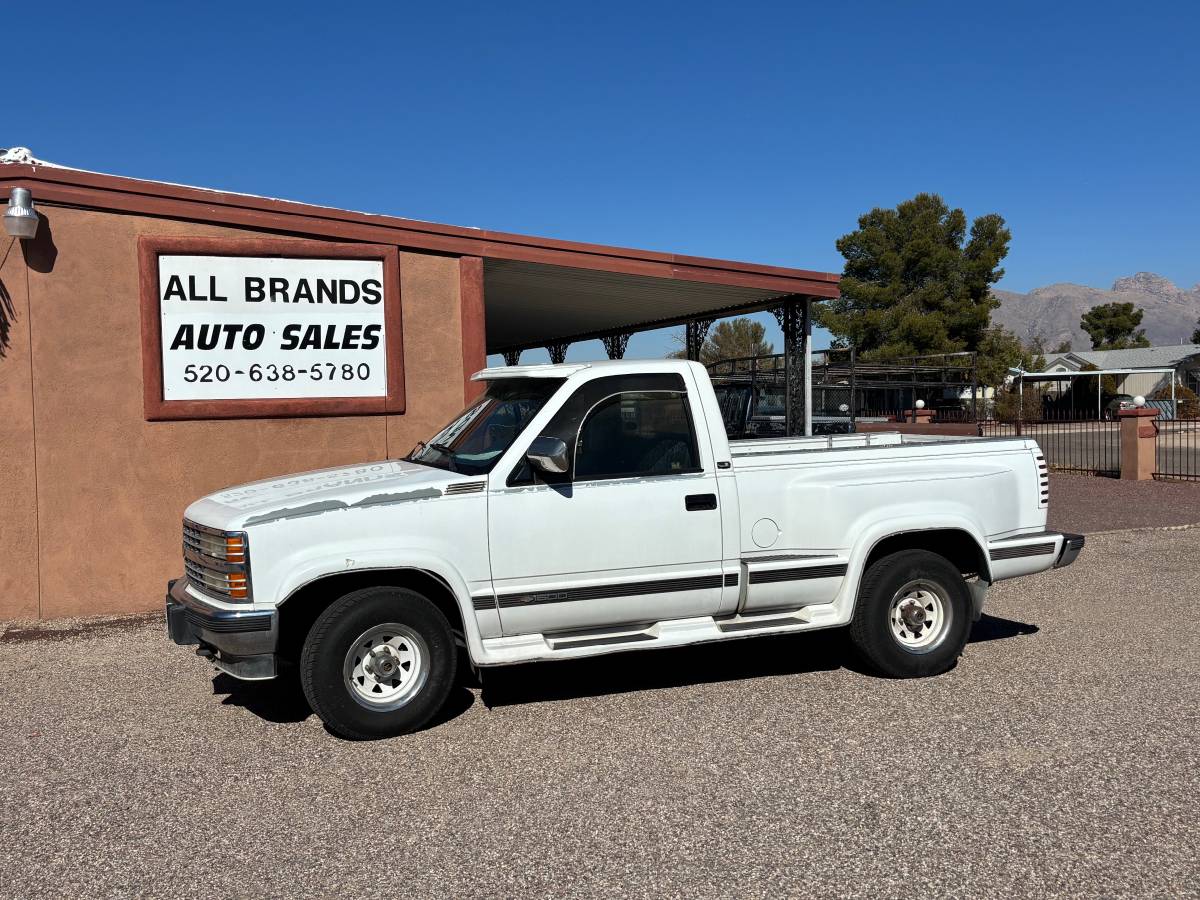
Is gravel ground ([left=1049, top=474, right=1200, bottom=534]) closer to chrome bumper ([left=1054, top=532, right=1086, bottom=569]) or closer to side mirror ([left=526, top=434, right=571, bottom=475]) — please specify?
chrome bumper ([left=1054, top=532, right=1086, bottom=569])

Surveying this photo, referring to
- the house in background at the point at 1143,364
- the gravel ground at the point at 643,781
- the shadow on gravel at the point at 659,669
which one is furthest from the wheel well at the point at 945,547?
the house in background at the point at 1143,364

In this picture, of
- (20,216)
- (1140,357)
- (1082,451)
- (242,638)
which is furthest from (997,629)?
(1140,357)

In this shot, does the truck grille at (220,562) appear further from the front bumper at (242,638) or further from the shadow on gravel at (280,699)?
the shadow on gravel at (280,699)

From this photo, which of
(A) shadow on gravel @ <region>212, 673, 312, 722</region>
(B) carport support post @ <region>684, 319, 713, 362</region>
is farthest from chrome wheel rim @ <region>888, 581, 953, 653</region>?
(B) carport support post @ <region>684, 319, 713, 362</region>

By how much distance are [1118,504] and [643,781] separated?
12.9 metres

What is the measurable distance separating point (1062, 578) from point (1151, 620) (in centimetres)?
181

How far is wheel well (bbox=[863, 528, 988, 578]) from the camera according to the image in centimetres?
645

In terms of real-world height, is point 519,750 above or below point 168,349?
below

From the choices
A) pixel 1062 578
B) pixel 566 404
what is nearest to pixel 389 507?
pixel 566 404

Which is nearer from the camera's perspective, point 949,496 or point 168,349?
point 949,496

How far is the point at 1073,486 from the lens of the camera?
59.6 ft

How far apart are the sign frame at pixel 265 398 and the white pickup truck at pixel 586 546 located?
9.73 ft

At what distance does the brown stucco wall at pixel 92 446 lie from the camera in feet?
27.9

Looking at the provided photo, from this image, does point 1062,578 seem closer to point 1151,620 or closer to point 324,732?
point 1151,620
